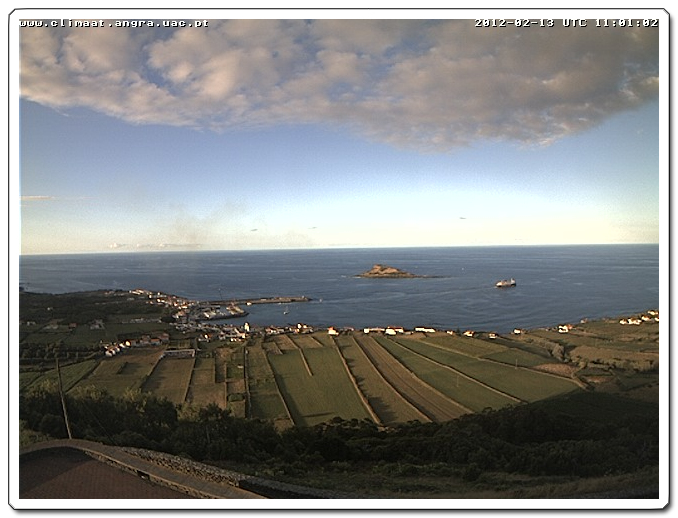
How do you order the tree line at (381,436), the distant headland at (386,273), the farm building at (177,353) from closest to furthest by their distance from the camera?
the tree line at (381,436) → the farm building at (177,353) → the distant headland at (386,273)

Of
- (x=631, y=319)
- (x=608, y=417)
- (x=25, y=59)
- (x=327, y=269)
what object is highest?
(x=25, y=59)

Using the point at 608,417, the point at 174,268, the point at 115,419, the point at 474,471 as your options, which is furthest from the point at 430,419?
the point at 174,268

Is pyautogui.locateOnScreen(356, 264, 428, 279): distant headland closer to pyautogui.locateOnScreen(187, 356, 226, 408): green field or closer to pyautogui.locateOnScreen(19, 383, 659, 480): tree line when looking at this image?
pyautogui.locateOnScreen(19, 383, 659, 480): tree line

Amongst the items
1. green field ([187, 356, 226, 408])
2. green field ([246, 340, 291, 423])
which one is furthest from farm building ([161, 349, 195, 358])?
green field ([246, 340, 291, 423])

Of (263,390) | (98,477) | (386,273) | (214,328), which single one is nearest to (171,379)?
(214,328)

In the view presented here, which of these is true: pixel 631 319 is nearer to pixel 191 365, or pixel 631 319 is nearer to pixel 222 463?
pixel 222 463

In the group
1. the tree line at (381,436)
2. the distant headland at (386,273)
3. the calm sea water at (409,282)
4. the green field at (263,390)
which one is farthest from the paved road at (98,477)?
the distant headland at (386,273)

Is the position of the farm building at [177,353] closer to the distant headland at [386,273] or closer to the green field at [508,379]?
the distant headland at [386,273]
